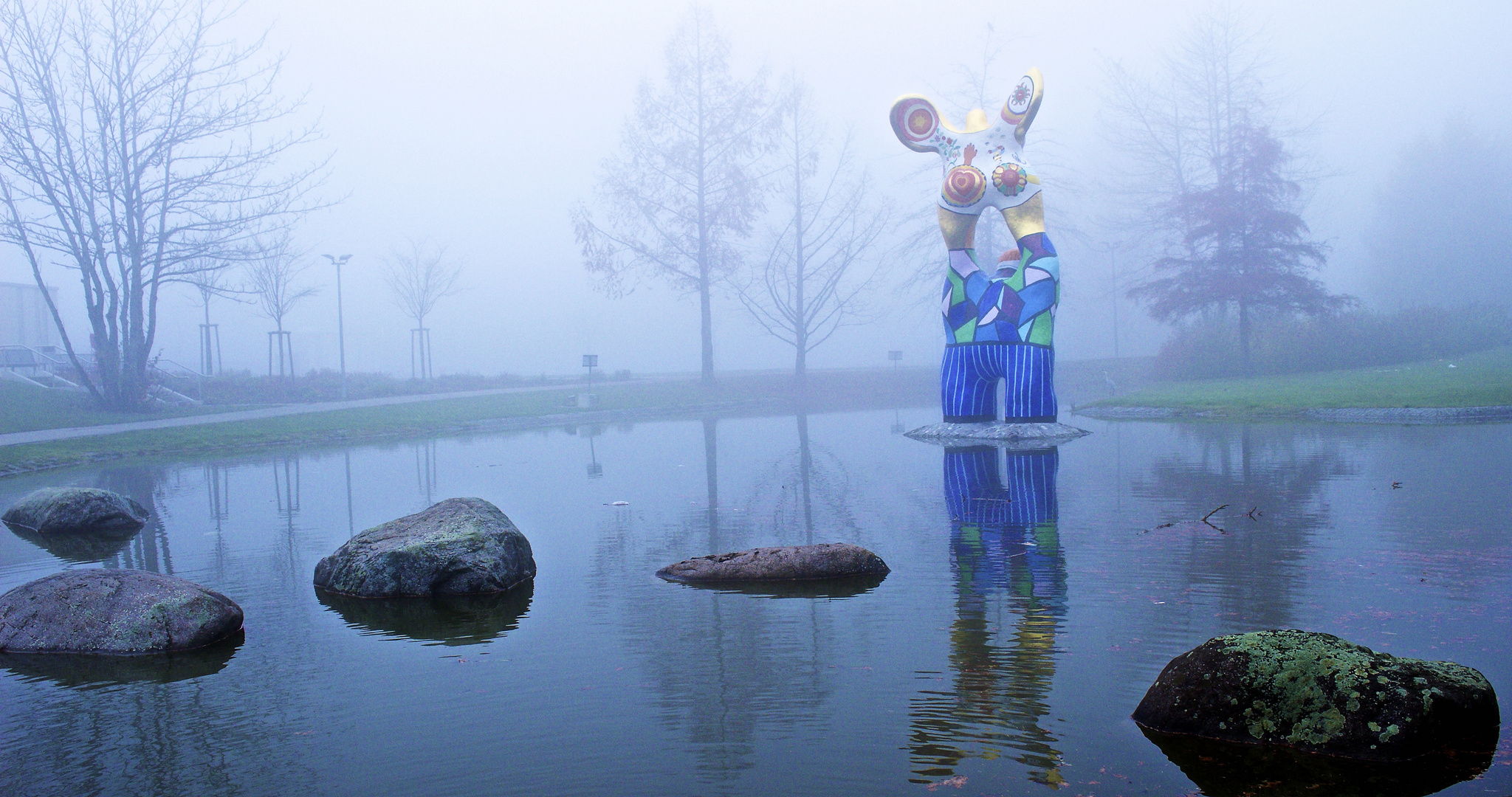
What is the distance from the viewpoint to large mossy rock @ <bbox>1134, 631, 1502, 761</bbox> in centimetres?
350

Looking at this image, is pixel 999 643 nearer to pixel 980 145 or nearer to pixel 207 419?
pixel 980 145

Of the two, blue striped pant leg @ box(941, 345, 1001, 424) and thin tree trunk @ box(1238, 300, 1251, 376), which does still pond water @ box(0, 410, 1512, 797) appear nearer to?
blue striped pant leg @ box(941, 345, 1001, 424)

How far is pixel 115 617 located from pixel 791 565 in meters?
3.94

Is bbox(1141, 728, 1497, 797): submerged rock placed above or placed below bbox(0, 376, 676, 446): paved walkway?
below

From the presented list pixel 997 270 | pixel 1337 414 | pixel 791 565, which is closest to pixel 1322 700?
pixel 791 565

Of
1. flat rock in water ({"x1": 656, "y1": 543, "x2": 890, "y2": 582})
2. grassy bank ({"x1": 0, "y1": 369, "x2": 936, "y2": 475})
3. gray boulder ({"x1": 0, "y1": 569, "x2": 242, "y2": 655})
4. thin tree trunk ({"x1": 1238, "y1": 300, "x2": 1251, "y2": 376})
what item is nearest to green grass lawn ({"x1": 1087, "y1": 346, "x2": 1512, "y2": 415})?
thin tree trunk ({"x1": 1238, "y1": 300, "x2": 1251, "y2": 376})

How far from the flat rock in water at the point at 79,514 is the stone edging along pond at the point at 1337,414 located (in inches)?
651

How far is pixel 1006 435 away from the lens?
15305mm

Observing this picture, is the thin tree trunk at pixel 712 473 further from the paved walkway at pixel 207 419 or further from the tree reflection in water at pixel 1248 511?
the paved walkway at pixel 207 419

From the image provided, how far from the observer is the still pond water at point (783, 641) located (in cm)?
363

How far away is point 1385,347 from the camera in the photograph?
2956 cm

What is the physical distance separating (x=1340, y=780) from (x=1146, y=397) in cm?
2026

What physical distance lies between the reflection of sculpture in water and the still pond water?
0.02 meters

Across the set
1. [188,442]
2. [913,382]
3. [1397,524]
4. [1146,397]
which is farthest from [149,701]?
[913,382]
